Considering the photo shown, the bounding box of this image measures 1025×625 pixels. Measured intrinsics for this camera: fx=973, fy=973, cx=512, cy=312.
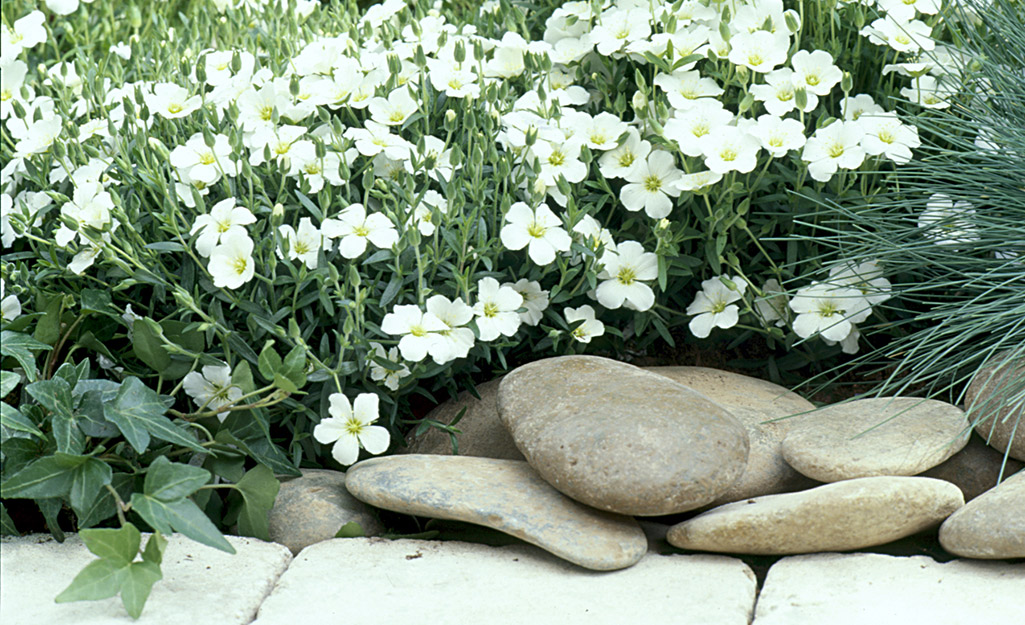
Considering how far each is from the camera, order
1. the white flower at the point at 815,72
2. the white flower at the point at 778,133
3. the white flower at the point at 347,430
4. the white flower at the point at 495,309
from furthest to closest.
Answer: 1. the white flower at the point at 815,72
2. the white flower at the point at 778,133
3. the white flower at the point at 495,309
4. the white flower at the point at 347,430

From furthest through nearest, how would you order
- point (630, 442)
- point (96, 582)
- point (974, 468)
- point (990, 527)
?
1. point (974, 468)
2. point (630, 442)
3. point (990, 527)
4. point (96, 582)

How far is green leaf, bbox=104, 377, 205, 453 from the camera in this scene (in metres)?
1.51

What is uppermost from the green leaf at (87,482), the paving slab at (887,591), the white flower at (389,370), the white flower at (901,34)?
the white flower at (901,34)

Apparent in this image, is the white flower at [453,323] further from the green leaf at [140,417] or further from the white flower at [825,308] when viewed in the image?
the white flower at [825,308]

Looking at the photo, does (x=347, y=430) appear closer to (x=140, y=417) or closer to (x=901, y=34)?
(x=140, y=417)

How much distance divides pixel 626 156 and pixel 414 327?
60cm

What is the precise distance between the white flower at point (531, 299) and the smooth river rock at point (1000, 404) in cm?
80

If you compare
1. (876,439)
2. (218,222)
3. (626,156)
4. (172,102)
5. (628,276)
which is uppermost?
(172,102)

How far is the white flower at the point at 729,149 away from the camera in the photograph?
1.82 metres

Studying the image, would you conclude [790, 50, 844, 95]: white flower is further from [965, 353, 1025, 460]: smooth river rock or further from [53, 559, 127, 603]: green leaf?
[53, 559, 127, 603]: green leaf

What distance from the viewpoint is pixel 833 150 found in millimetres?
1896

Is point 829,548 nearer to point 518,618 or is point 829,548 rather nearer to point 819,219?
point 518,618

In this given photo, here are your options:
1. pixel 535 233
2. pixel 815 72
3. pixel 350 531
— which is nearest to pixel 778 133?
pixel 815 72

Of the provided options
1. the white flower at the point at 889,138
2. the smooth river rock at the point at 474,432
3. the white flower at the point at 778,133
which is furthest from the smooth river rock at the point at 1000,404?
the smooth river rock at the point at 474,432
